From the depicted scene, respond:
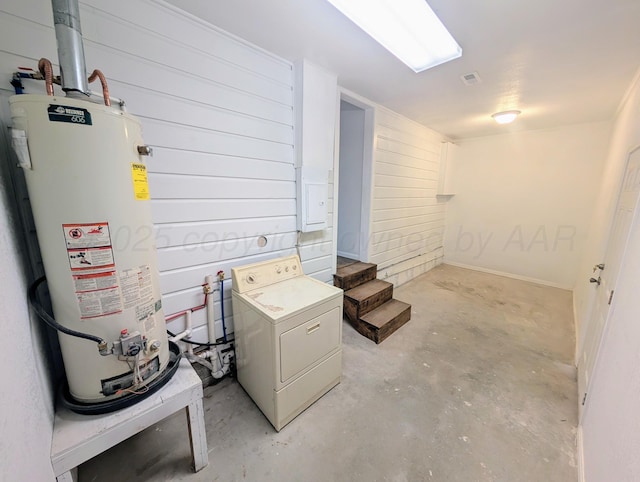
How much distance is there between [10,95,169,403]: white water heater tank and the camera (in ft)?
2.96

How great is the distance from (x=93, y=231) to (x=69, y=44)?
2.58 feet

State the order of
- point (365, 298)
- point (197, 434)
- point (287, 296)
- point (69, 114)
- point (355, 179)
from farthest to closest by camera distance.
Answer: point (355, 179), point (365, 298), point (287, 296), point (197, 434), point (69, 114)

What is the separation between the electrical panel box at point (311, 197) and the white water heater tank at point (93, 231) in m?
1.33

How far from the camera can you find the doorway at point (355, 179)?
3220mm

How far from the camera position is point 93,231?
99 centimetres

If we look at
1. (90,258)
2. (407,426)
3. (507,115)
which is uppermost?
(507,115)

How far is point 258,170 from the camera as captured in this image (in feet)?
6.66

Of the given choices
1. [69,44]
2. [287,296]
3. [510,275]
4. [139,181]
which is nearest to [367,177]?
[287,296]

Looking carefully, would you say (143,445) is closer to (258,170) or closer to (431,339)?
(258,170)

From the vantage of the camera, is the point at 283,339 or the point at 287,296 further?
the point at 287,296

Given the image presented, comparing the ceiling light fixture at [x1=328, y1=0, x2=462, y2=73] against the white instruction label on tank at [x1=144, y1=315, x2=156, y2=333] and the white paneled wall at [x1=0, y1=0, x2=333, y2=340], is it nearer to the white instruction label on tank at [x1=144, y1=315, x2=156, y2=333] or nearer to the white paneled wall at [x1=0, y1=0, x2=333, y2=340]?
the white paneled wall at [x1=0, y1=0, x2=333, y2=340]

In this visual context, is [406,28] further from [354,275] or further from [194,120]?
[354,275]

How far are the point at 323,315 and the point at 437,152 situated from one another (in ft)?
13.9

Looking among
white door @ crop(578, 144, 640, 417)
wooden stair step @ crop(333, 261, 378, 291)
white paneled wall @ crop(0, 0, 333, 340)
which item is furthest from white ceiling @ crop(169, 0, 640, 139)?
wooden stair step @ crop(333, 261, 378, 291)
